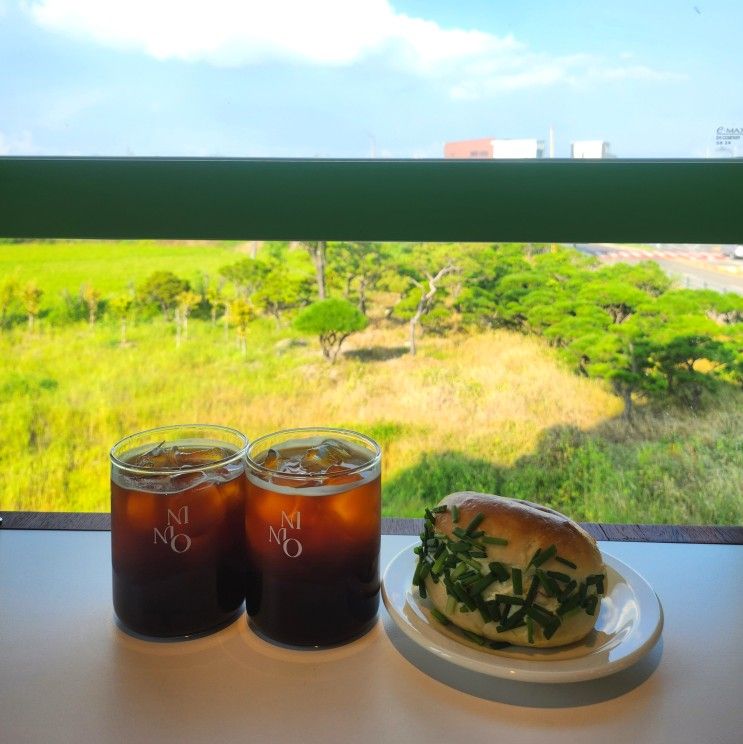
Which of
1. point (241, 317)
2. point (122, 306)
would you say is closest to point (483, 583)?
point (241, 317)

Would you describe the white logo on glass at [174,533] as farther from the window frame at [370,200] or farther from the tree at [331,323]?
the tree at [331,323]

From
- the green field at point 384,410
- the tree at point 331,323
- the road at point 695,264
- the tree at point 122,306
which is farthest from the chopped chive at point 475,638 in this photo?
the tree at point 122,306

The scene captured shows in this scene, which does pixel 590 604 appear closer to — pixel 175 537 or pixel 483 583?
pixel 483 583

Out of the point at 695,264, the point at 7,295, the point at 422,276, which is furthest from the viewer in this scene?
the point at 422,276

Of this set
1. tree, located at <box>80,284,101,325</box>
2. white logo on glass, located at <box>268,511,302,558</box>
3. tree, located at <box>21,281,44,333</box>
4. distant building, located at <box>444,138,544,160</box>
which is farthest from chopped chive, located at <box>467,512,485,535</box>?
tree, located at <box>21,281,44,333</box>

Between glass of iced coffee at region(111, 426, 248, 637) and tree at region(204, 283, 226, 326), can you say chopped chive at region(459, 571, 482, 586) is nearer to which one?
glass of iced coffee at region(111, 426, 248, 637)

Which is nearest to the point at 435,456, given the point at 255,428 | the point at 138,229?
the point at 255,428

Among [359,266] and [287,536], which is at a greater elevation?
[359,266]
